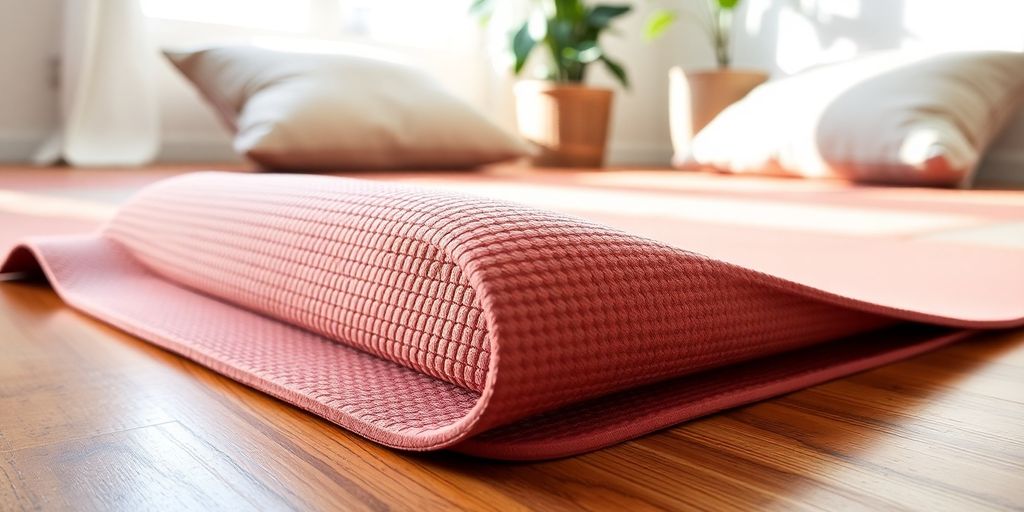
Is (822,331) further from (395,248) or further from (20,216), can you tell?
(20,216)

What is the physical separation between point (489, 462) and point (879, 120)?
64.1 inches

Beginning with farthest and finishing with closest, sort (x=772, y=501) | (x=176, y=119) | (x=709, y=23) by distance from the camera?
(x=709, y=23)
(x=176, y=119)
(x=772, y=501)

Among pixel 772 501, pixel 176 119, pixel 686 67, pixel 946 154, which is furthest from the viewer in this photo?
pixel 686 67

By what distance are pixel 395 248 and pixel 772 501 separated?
0.26m

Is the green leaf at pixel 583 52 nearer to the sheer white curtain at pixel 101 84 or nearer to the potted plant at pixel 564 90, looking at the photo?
the potted plant at pixel 564 90

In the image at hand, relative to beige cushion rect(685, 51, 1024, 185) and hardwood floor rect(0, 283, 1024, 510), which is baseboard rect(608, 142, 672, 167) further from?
hardwood floor rect(0, 283, 1024, 510)

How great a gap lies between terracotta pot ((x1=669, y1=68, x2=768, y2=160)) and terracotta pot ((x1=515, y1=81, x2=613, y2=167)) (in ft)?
0.68

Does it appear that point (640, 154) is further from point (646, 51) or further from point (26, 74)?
point (26, 74)

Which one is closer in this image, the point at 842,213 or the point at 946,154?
the point at 842,213

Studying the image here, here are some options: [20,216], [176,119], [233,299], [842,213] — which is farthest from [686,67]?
[233,299]

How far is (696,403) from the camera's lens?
1.70 feet

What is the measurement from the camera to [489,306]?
432 mm

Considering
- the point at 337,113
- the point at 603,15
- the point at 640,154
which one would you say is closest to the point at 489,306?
the point at 337,113

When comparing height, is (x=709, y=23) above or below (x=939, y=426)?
above
